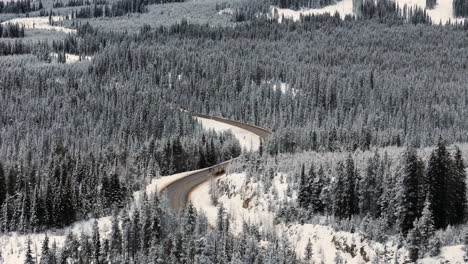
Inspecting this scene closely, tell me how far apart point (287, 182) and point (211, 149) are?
5611 centimetres

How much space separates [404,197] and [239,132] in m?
105

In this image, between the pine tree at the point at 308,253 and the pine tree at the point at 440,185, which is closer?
the pine tree at the point at 440,185

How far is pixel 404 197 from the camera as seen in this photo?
64625 millimetres

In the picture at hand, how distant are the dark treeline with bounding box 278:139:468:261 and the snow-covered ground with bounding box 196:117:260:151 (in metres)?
65.9

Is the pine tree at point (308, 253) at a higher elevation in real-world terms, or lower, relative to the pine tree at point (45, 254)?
higher

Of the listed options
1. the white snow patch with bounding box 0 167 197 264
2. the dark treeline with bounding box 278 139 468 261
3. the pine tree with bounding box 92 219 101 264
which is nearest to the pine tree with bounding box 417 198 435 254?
the dark treeline with bounding box 278 139 468 261

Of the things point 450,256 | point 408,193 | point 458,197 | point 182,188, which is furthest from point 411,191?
point 182,188

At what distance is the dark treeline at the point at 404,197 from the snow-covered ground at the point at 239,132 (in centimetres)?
6591

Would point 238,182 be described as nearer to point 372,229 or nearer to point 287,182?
point 287,182

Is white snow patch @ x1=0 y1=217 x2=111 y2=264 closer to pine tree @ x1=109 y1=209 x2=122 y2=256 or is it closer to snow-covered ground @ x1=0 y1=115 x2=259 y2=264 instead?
snow-covered ground @ x1=0 y1=115 x2=259 y2=264

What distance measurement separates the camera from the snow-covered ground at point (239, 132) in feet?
498

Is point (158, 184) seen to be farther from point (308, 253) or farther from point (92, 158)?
point (308, 253)

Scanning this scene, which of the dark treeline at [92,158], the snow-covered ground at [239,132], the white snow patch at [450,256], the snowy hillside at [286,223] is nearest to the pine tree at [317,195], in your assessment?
the snowy hillside at [286,223]

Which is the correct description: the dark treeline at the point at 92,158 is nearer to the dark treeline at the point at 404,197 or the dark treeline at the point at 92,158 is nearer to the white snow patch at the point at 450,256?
the dark treeline at the point at 404,197
